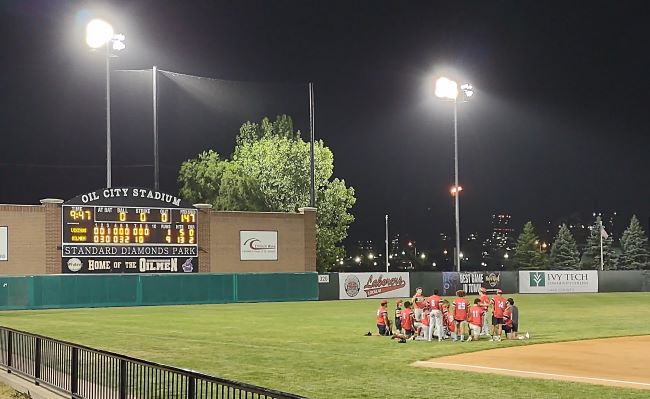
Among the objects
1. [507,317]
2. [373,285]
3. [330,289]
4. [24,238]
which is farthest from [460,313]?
[373,285]

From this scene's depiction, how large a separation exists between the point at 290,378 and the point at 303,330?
1175 cm

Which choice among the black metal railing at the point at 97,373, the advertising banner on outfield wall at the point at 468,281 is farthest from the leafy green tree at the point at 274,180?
the black metal railing at the point at 97,373

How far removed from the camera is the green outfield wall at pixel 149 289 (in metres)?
43.3

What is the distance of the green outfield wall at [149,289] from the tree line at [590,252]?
4732cm

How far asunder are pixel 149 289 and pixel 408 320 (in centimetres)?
2631

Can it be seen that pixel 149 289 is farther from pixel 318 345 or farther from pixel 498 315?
pixel 498 315

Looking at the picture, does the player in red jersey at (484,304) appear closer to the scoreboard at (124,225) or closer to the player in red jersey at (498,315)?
the player in red jersey at (498,315)

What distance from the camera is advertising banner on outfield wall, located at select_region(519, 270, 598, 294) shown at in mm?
62500

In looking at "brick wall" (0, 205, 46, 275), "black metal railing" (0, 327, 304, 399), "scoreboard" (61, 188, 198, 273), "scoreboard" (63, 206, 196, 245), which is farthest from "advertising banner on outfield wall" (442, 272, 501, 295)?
"black metal railing" (0, 327, 304, 399)

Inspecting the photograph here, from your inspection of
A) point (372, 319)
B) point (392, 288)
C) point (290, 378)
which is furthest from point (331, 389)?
point (392, 288)

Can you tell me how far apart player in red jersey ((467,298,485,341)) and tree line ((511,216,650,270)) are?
6837 cm

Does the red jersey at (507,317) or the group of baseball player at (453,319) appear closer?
the group of baseball player at (453,319)

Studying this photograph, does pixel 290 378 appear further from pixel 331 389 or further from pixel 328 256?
pixel 328 256

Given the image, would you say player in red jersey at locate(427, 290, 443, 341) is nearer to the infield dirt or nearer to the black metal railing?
the infield dirt
